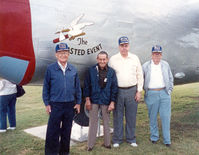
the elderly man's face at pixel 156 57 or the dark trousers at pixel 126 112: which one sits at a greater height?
the elderly man's face at pixel 156 57

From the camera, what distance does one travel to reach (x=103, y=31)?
3682 millimetres

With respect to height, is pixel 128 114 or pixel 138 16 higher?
pixel 138 16

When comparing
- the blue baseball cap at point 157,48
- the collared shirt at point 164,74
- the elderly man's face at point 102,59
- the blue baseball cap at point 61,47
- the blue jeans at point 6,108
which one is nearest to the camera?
the blue baseball cap at point 61,47

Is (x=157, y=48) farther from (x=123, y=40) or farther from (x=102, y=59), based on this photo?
(x=102, y=59)

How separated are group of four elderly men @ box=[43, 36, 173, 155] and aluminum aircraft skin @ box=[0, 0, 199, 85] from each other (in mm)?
182

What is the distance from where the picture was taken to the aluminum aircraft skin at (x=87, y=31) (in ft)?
10.6

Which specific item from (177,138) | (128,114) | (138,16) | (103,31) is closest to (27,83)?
(103,31)

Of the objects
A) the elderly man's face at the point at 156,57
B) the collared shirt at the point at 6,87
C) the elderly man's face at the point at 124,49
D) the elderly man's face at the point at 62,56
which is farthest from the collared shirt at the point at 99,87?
the collared shirt at the point at 6,87

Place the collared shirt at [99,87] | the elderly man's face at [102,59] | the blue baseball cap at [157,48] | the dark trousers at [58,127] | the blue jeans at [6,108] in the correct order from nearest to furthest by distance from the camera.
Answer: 1. the dark trousers at [58,127]
2. the elderly man's face at [102,59]
3. the collared shirt at [99,87]
4. the blue baseball cap at [157,48]
5. the blue jeans at [6,108]

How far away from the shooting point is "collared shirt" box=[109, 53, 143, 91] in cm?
393

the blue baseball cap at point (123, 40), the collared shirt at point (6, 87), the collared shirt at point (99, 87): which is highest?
the blue baseball cap at point (123, 40)

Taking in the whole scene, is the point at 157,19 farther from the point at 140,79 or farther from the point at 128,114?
the point at 128,114

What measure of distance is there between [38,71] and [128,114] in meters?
1.70

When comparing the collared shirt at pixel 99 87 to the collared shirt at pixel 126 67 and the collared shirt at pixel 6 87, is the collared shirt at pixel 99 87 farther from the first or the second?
the collared shirt at pixel 6 87
